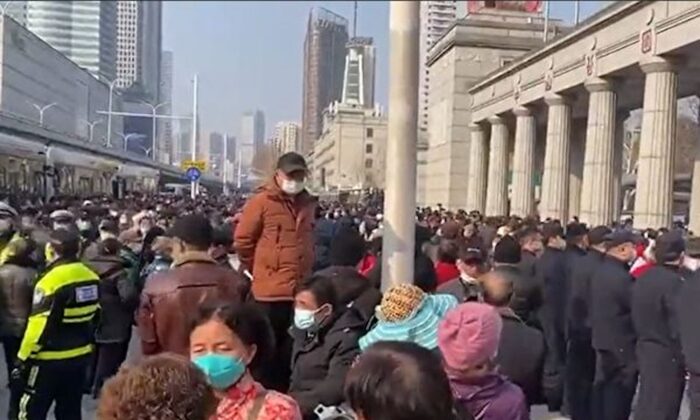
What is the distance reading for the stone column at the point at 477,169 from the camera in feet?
148

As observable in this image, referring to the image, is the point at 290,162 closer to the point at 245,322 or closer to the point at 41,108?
the point at 245,322

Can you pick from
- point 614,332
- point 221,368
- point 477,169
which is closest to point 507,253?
point 614,332

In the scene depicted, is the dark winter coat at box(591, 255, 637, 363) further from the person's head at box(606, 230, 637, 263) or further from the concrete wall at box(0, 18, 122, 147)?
the concrete wall at box(0, 18, 122, 147)

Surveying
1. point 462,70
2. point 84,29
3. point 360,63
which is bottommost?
point 360,63

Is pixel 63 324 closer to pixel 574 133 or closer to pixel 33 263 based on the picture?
pixel 33 263

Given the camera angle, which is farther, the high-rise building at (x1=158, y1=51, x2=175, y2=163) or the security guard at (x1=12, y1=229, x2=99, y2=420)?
the high-rise building at (x1=158, y1=51, x2=175, y2=163)

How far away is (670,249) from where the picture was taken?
778cm

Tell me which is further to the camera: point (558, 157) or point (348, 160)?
point (348, 160)

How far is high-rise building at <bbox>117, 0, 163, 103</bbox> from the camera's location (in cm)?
5616

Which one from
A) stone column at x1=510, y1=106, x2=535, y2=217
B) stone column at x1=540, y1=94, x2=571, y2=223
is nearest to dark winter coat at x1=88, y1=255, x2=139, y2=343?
stone column at x1=540, y1=94, x2=571, y2=223

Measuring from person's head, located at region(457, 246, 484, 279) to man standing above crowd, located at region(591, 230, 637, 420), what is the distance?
1.26m

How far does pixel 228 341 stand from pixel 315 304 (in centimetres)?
163

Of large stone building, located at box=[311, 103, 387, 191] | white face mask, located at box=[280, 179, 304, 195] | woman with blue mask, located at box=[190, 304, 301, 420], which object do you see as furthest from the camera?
large stone building, located at box=[311, 103, 387, 191]

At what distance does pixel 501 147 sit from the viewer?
4234 cm
